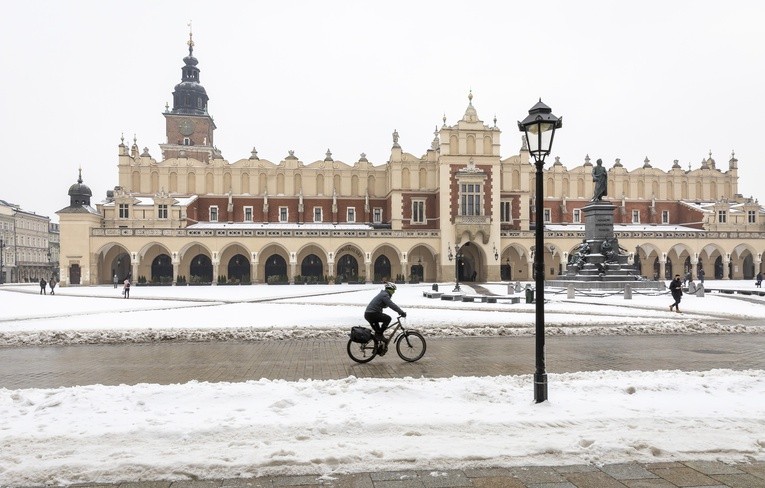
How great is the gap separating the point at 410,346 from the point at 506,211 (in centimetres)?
4742

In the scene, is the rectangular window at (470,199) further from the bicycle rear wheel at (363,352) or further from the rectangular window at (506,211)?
the bicycle rear wheel at (363,352)

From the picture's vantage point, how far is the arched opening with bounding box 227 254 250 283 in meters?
53.9

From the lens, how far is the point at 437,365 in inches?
415

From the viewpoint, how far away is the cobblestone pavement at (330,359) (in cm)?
970

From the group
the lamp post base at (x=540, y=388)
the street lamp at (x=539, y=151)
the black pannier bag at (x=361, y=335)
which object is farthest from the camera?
the black pannier bag at (x=361, y=335)

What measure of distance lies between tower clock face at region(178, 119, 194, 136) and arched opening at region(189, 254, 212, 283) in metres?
25.0

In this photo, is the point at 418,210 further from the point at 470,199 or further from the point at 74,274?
the point at 74,274

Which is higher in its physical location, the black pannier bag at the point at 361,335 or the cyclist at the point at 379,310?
the cyclist at the point at 379,310

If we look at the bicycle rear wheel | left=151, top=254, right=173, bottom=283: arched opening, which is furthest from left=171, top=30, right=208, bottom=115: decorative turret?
the bicycle rear wheel

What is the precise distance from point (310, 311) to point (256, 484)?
17.4 meters

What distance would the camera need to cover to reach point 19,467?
16.7 ft

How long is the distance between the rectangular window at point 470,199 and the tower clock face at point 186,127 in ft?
124

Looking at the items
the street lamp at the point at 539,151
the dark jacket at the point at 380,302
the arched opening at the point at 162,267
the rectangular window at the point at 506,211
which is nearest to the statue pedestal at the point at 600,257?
the rectangular window at the point at 506,211

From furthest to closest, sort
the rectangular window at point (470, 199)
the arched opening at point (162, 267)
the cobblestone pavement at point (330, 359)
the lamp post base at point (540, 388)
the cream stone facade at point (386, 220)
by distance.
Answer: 1. the rectangular window at point (470, 199)
2. the arched opening at point (162, 267)
3. the cream stone facade at point (386, 220)
4. the cobblestone pavement at point (330, 359)
5. the lamp post base at point (540, 388)
